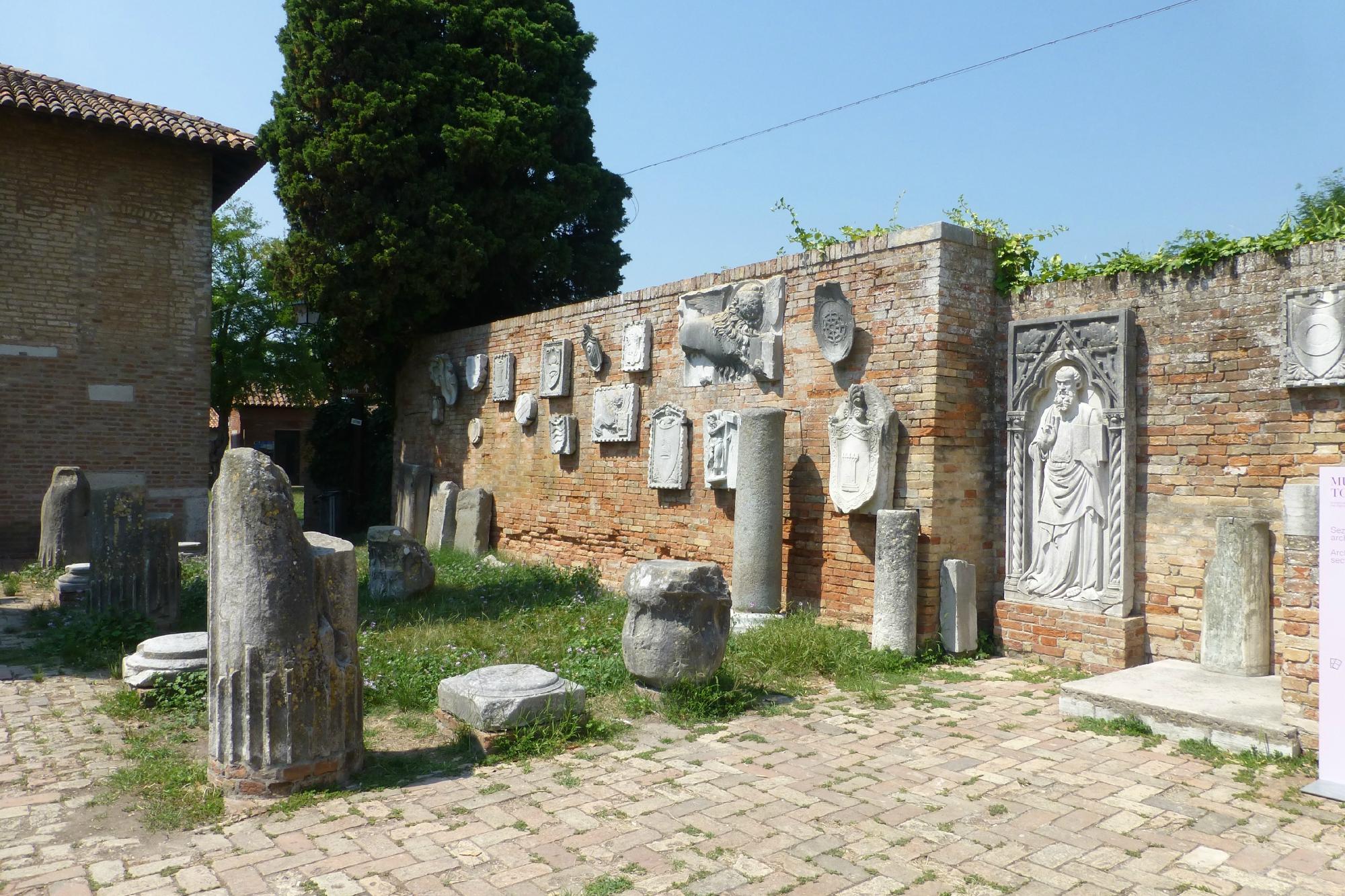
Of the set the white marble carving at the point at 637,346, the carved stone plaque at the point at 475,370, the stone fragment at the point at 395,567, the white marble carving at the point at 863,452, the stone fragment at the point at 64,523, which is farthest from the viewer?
the carved stone plaque at the point at 475,370

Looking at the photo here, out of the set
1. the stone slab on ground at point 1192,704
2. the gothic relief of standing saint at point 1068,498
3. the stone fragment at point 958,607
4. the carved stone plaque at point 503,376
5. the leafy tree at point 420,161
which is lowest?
the stone slab on ground at point 1192,704

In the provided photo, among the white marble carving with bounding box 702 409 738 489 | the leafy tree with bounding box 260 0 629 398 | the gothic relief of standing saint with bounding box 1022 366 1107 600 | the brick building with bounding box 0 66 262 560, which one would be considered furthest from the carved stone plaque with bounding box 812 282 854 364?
the brick building with bounding box 0 66 262 560

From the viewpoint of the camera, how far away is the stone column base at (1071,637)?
6.85 m

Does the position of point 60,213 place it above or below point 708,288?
above

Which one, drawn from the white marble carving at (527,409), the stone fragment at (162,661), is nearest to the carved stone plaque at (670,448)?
the white marble carving at (527,409)

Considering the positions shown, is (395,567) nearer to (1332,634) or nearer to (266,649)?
(266,649)

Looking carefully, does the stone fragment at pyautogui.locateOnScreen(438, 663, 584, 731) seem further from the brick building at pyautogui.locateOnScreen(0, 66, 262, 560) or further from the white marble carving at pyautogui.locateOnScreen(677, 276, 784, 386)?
the brick building at pyautogui.locateOnScreen(0, 66, 262, 560)

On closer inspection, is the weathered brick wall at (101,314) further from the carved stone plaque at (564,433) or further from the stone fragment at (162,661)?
the stone fragment at (162,661)

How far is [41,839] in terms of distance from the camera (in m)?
4.09

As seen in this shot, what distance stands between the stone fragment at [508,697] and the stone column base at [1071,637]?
370cm

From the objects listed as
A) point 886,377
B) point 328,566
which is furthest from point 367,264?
point 328,566

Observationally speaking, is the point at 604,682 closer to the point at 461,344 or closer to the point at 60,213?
the point at 461,344

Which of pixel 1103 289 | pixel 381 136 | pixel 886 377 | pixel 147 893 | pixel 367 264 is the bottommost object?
pixel 147 893

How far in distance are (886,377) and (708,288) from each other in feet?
8.05
